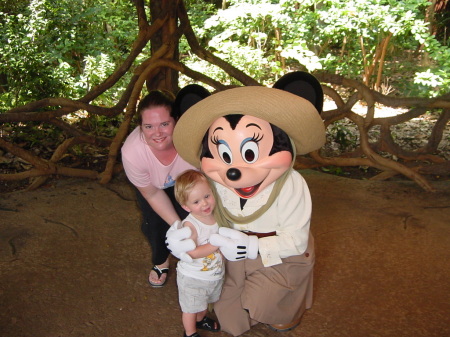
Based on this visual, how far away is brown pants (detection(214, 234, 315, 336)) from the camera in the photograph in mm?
1621

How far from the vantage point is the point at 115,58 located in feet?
19.0

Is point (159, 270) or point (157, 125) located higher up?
point (157, 125)

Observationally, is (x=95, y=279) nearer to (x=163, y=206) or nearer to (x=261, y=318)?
(x=163, y=206)

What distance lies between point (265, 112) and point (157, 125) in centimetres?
51

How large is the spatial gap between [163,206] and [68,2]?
4.06 meters

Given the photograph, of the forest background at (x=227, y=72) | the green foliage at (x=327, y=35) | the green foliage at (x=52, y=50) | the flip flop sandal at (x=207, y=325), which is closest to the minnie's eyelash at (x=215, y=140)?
the flip flop sandal at (x=207, y=325)

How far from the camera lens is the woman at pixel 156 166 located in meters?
1.72

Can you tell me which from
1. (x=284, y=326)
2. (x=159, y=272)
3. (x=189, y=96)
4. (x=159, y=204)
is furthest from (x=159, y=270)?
(x=189, y=96)

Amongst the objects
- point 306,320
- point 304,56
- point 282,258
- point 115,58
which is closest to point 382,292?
point 306,320

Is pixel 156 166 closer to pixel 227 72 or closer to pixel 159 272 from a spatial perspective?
pixel 159 272

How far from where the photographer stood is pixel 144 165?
5.89 ft

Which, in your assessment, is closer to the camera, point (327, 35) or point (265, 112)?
point (265, 112)

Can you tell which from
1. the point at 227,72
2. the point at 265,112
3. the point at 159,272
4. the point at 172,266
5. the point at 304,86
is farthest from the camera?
the point at 227,72

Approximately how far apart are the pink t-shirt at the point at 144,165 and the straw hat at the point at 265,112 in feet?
0.93
